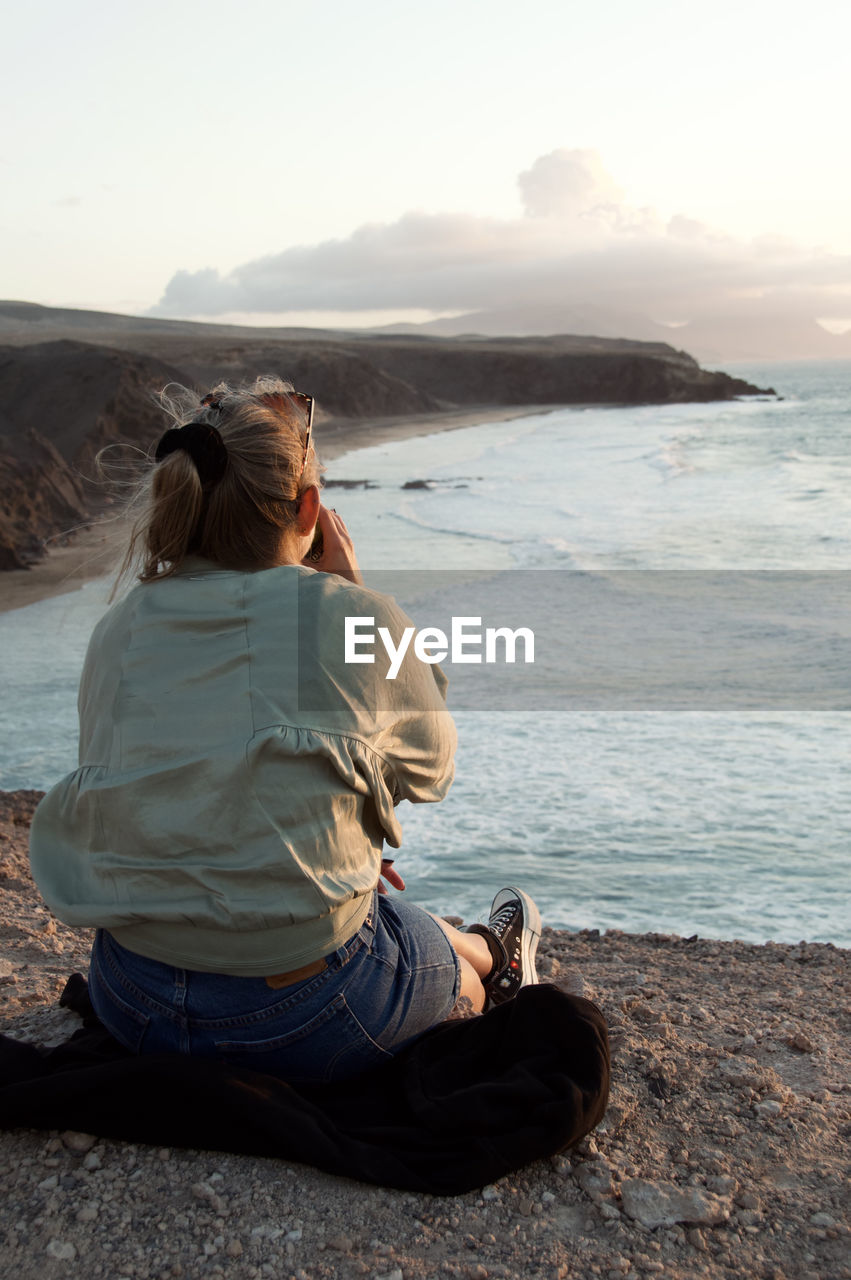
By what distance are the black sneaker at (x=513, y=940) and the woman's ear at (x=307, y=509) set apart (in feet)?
4.04

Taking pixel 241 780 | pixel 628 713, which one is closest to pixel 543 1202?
pixel 241 780

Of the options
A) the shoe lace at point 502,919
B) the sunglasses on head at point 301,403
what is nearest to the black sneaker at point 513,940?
the shoe lace at point 502,919

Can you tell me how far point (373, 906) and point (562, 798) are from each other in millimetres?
3693

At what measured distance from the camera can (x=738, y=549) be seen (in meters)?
14.4

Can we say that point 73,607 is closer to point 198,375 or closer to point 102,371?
point 102,371

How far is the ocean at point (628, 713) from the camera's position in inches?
185

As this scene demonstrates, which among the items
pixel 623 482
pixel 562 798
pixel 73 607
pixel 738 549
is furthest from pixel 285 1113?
pixel 623 482

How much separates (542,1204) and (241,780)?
1.00 m

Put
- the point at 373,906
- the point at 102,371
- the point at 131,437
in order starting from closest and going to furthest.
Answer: the point at 373,906
the point at 131,437
the point at 102,371

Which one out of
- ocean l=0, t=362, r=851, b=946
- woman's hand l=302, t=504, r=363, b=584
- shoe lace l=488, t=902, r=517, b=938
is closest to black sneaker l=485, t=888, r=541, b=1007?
shoe lace l=488, t=902, r=517, b=938

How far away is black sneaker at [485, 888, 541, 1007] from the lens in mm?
2650

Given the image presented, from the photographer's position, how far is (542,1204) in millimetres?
1982

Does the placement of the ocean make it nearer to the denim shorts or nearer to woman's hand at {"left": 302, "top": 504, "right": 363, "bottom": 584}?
the denim shorts

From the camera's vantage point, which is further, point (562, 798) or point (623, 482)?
point (623, 482)
